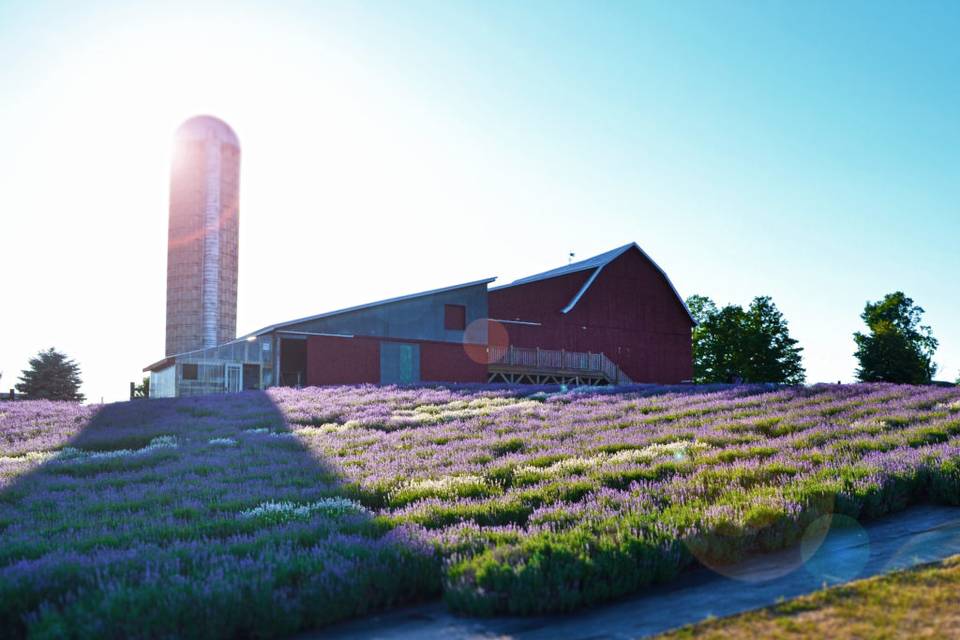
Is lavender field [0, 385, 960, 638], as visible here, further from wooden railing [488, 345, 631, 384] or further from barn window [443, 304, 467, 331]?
wooden railing [488, 345, 631, 384]

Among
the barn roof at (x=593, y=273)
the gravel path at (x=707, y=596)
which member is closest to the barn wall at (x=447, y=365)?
the barn roof at (x=593, y=273)

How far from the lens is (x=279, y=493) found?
10219 millimetres

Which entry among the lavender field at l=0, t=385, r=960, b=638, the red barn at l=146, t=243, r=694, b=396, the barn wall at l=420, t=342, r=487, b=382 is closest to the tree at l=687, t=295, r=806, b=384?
the red barn at l=146, t=243, r=694, b=396

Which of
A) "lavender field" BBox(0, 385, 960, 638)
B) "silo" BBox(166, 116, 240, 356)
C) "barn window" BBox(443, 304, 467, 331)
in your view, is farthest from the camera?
"silo" BBox(166, 116, 240, 356)

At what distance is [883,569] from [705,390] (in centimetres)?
1700

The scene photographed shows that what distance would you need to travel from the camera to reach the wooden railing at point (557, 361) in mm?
43231

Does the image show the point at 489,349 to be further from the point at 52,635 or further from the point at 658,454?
the point at 52,635

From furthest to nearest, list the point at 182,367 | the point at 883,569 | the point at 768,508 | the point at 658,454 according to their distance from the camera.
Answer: the point at 182,367, the point at 658,454, the point at 768,508, the point at 883,569

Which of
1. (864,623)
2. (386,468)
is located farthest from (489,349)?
(864,623)

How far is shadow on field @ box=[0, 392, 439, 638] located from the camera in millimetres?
5801

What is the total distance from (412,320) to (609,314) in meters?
14.3

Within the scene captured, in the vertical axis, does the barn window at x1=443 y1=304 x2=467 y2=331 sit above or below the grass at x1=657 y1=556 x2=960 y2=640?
above

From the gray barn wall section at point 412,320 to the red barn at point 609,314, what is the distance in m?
1.73

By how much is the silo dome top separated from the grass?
55.8 metres
